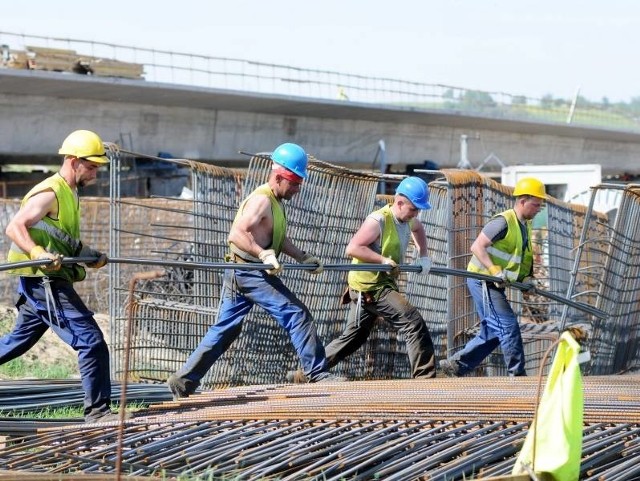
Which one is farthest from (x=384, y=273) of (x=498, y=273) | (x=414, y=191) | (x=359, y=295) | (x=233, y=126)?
(x=233, y=126)

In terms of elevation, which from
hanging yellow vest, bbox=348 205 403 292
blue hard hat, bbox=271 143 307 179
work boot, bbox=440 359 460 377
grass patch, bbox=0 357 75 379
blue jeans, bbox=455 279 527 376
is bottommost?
grass patch, bbox=0 357 75 379

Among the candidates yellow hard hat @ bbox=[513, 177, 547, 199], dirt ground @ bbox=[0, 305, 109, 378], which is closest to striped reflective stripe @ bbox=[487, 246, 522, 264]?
yellow hard hat @ bbox=[513, 177, 547, 199]

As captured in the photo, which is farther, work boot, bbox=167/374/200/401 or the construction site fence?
the construction site fence

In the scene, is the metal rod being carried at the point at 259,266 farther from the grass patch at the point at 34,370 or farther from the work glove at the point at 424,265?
the grass patch at the point at 34,370

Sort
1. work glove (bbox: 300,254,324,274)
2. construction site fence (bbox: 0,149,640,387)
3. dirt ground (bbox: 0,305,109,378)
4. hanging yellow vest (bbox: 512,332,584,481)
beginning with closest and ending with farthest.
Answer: hanging yellow vest (bbox: 512,332,584,481), work glove (bbox: 300,254,324,274), construction site fence (bbox: 0,149,640,387), dirt ground (bbox: 0,305,109,378)

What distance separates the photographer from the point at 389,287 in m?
10.2

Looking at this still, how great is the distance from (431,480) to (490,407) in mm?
1305

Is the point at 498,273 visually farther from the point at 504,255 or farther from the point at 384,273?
the point at 384,273

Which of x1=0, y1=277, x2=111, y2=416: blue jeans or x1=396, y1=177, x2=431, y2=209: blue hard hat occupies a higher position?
x1=396, y1=177, x2=431, y2=209: blue hard hat

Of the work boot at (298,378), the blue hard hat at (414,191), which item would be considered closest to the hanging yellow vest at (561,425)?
the work boot at (298,378)

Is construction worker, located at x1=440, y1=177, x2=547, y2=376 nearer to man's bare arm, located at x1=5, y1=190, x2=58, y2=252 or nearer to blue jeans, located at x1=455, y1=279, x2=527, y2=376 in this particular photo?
blue jeans, located at x1=455, y1=279, x2=527, y2=376

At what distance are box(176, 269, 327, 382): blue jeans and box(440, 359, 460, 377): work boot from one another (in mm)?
1958

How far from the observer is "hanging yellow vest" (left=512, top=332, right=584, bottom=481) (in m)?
4.93

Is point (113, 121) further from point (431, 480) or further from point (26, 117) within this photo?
point (431, 480)
